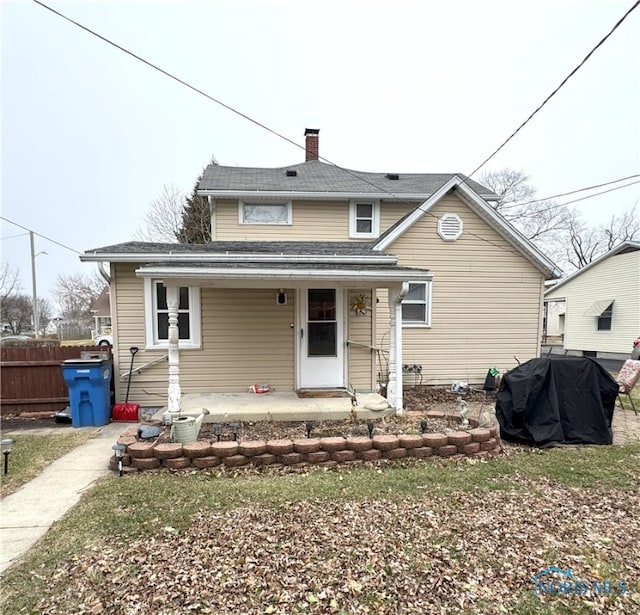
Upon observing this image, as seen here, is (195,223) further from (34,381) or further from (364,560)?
(364,560)

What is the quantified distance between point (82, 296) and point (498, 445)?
137 feet

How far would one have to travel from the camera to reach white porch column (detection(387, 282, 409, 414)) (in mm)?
5526

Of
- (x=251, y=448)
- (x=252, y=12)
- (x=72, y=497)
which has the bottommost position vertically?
(x=72, y=497)

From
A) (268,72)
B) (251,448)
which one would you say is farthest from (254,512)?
(268,72)

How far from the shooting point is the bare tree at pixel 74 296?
35938mm

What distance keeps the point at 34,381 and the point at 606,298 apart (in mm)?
20431

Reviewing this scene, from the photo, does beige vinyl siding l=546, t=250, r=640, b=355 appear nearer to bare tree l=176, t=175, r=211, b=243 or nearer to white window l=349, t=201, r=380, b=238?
white window l=349, t=201, r=380, b=238

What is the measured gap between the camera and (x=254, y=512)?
3.06 meters

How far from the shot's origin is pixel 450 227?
27.7ft

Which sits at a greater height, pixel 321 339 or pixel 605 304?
pixel 605 304

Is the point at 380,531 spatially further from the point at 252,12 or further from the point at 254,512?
the point at 252,12

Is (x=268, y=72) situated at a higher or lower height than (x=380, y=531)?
higher

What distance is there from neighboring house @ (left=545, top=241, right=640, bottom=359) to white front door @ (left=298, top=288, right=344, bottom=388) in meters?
14.3

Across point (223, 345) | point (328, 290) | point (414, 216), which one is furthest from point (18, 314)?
point (414, 216)
